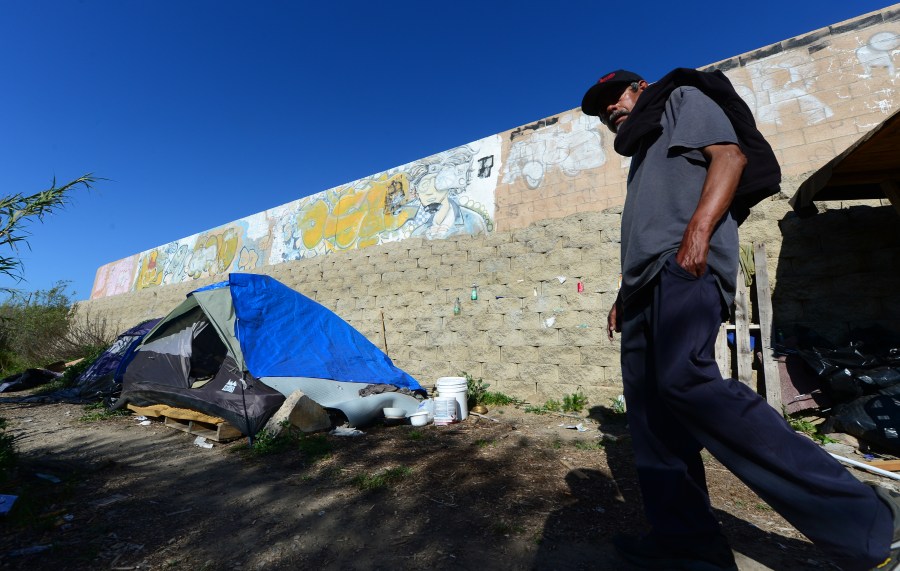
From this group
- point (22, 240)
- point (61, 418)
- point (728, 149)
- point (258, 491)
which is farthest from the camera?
point (61, 418)

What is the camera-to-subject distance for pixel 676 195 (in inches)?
57.3

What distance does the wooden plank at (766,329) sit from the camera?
3.51 metres

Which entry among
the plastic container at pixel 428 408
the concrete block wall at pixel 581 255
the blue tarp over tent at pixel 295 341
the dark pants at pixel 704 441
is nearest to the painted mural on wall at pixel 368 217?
the concrete block wall at pixel 581 255

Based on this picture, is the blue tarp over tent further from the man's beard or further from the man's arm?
the man's arm

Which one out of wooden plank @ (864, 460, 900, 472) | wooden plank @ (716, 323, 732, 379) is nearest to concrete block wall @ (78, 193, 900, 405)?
wooden plank @ (716, 323, 732, 379)

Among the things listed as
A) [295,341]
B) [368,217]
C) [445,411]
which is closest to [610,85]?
[445,411]

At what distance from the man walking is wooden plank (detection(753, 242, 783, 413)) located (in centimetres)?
272

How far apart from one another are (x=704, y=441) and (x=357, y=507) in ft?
5.74

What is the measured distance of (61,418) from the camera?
505cm

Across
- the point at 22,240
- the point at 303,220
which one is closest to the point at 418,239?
the point at 303,220

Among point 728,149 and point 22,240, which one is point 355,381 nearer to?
point 22,240

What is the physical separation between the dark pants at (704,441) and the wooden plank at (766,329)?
2724 millimetres

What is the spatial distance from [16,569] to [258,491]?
3.53ft

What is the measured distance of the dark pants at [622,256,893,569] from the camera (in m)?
1.09
